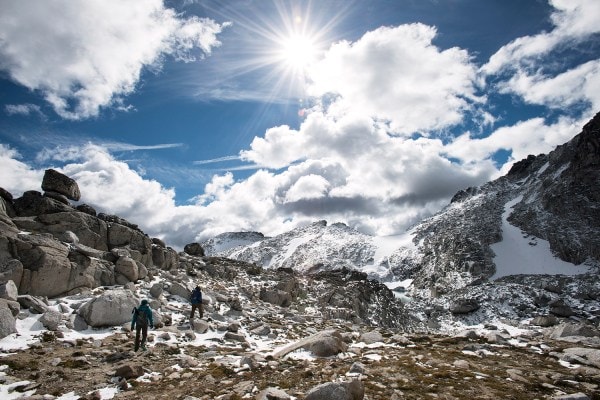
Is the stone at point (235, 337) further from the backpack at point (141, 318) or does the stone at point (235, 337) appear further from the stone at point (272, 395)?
the stone at point (272, 395)

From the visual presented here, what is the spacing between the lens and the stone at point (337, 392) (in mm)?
10025

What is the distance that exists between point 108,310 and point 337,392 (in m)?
16.0

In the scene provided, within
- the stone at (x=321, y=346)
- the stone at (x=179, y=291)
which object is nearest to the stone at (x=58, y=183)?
the stone at (x=179, y=291)

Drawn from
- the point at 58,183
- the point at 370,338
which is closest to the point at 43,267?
the point at 58,183

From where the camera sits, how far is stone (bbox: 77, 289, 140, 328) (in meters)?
19.9

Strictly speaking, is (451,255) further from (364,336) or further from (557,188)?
(364,336)

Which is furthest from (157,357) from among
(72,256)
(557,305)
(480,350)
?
(557,305)

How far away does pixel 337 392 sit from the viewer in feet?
33.1

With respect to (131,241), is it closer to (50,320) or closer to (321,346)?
(50,320)

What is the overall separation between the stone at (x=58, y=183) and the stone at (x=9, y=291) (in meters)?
15.6

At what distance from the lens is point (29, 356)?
48.4 ft

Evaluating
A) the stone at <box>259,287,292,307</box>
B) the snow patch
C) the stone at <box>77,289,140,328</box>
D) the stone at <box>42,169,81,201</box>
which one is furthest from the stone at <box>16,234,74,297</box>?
the snow patch

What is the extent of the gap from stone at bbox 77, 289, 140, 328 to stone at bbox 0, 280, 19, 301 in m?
3.21

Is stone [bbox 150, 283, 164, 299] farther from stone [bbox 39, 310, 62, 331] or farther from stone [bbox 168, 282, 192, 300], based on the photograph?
stone [bbox 39, 310, 62, 331]
